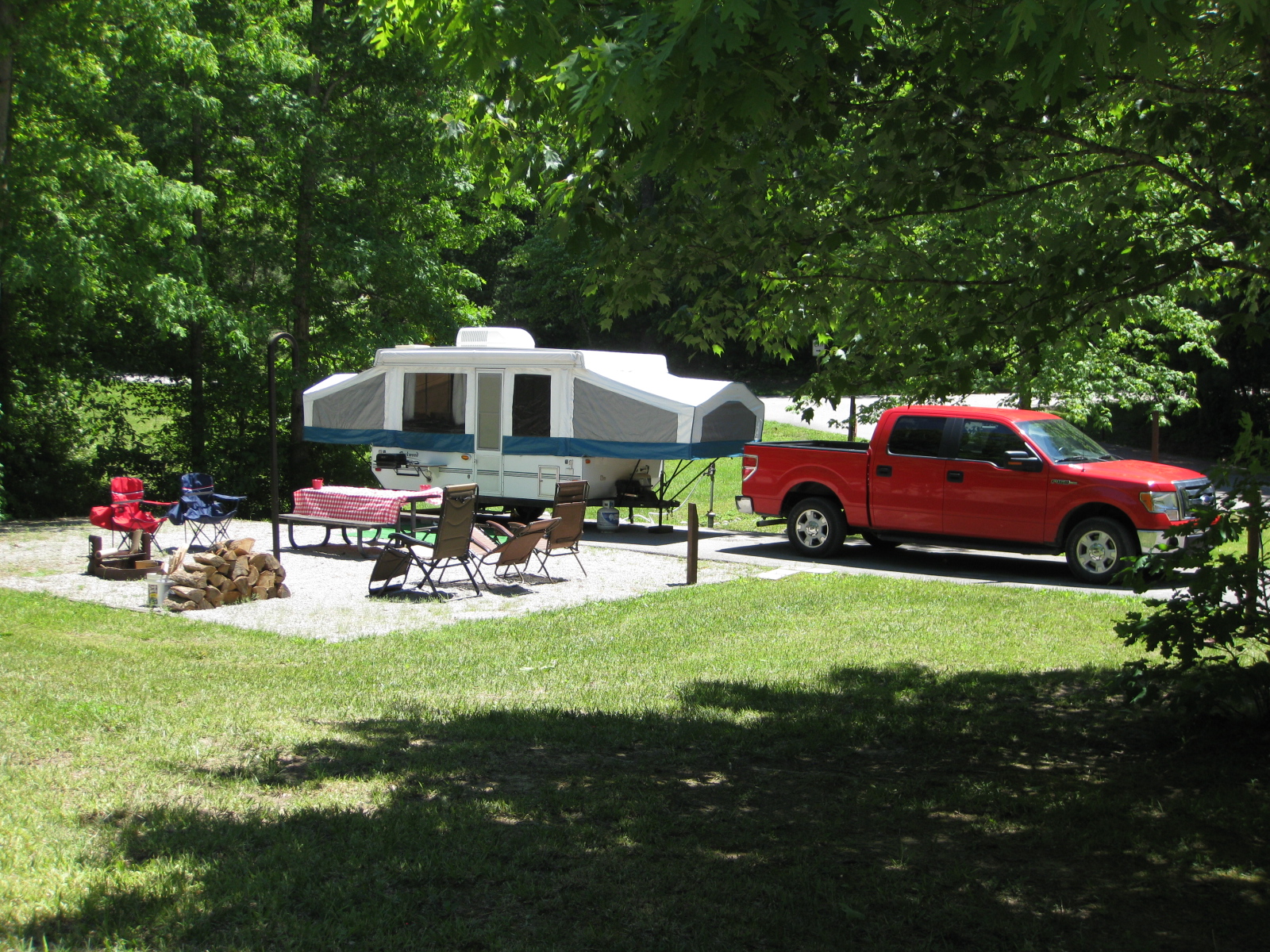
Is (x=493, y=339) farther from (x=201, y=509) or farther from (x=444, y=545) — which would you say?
(x=444, y=545)

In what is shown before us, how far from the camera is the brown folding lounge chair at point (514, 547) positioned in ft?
36.5

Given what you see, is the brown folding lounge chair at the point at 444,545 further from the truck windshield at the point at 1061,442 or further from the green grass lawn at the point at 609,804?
the truck windshield at the point at 1061,442

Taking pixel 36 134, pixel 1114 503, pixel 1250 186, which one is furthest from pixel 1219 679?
pixel 36 134

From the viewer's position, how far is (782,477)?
13.8 meters

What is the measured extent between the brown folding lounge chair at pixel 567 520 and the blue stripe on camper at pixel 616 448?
248 centimetres

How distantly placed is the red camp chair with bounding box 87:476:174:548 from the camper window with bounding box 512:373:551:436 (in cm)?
505

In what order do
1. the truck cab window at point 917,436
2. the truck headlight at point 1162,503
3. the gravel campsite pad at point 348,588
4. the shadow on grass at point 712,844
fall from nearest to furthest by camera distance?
1. the shadow on grass at point 712,844
2. the gravel campsite pad at point 348,588
3. the truck headlight at point 1162,503
4. the truck cab window at point 917,436

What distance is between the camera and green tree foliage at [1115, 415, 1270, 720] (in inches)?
210

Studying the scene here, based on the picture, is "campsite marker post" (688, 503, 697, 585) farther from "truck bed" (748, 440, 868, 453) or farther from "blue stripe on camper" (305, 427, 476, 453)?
"blue stripe on camper" (305, 427, 476, 453)

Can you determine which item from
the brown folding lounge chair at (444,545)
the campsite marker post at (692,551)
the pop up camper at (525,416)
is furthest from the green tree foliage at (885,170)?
the pop up camper at (525,416)

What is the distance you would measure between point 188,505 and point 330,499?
1599 mm

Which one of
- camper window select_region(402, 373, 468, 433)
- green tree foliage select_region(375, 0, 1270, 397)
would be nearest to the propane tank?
camper window select_region(402, 373, 468, 433)

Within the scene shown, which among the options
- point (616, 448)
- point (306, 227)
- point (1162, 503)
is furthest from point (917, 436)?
point (306, 227)

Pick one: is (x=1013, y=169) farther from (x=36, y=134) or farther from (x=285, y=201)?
(x=285, y=201)
